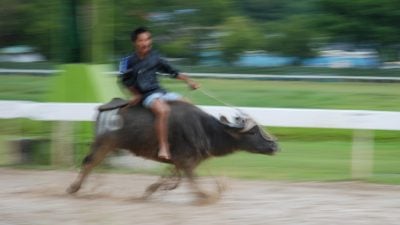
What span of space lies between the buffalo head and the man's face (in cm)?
115

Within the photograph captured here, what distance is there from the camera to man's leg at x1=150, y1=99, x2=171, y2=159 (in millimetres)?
9109

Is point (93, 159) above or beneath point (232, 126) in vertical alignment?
beneath

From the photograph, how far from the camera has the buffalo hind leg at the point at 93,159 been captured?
9625 millimetres

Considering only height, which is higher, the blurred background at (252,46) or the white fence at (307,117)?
the white fence at (307,117)

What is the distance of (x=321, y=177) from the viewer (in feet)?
36.9

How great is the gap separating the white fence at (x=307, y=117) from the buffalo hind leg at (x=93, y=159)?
201 centimetres

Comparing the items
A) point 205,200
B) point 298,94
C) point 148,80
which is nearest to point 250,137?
point 205,200

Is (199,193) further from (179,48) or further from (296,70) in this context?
(179,48)

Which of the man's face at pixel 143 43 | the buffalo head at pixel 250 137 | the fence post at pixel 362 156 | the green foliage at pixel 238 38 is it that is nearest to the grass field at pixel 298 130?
the fence post at pixel 362 156

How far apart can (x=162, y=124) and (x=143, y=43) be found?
0.91 m

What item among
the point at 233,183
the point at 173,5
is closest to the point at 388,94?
the point at 173,5

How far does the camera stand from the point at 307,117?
1161 centimetres

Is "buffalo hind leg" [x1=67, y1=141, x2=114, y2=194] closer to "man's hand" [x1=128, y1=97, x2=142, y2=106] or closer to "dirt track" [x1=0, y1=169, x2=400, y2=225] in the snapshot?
"dirt track" [x1=0, y1=169, x2=400, y2=225]

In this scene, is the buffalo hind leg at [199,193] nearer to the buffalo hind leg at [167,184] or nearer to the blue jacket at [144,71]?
the buffalo hind leg at [167,184]
